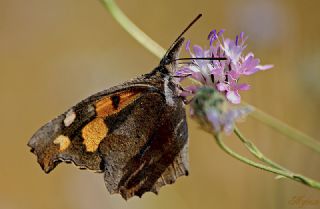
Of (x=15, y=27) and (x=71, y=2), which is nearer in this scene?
(x=15, y=27)

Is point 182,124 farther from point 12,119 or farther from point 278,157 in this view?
point 12,119

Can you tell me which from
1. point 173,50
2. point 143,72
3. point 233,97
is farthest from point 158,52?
point 143,72

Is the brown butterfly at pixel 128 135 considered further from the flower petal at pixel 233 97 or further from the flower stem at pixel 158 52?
the flower stem at pixel 158 52

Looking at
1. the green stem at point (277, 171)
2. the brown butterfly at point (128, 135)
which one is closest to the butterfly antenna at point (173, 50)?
the brown butterfly at point (128, 135)

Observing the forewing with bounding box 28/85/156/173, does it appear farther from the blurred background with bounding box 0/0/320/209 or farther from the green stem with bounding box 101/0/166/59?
the blurred background with bounding box 0/0/320/209

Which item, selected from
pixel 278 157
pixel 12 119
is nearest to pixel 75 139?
pixel 278 157

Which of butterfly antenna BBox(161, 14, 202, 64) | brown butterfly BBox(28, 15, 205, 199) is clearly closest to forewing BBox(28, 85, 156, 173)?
brown butterfly BBox(28, 15, 205, 199)
